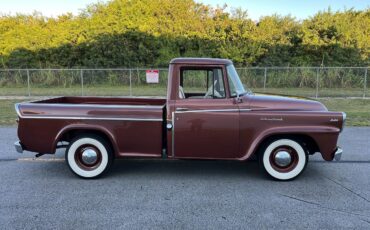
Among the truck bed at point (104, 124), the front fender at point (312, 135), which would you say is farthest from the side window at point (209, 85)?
the front fender at point (312, 135)

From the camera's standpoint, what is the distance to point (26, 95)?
19.2 meters

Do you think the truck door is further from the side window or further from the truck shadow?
the truck shadow

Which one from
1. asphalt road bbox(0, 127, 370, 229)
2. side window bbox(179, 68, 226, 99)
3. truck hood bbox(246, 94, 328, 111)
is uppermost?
side window bbox(179, 68, 226, 99)

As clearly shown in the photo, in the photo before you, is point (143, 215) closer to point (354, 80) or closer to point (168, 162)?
point (168, 162)

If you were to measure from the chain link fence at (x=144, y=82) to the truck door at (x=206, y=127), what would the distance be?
13.8 m

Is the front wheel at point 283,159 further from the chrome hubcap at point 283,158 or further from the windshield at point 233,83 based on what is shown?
the windshield at point 233,83

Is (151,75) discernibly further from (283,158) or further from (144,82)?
(283,158)

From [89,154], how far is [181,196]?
1.65 meters

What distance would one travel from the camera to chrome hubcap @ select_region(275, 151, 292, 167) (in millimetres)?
→ 5363

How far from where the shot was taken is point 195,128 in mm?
5340

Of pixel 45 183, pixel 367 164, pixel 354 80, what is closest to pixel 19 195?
pixel 45 183

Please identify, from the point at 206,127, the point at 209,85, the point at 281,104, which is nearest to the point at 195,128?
the point at 206,127

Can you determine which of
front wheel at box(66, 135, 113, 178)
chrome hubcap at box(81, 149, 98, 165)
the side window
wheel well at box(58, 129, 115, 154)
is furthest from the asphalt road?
the side window

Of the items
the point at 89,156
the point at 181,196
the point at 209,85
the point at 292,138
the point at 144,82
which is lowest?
the point at 181,196
